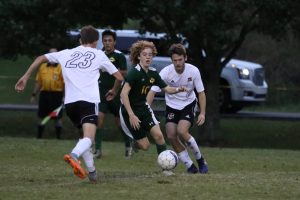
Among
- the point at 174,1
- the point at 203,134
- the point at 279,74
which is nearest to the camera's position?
the point at 174,1

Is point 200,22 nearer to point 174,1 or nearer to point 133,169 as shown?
point 174,1

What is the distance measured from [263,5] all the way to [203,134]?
442 centimetres

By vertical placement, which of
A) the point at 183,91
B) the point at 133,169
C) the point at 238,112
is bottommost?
the point at 238,112

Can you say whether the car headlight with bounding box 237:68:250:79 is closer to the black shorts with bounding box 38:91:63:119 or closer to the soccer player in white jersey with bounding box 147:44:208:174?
the black shorts with bounding box 38:91:63:119

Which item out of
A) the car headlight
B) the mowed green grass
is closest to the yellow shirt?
the mowed green grass

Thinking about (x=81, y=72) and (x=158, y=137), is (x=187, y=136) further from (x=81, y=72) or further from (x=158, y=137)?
(x=81, y=72)

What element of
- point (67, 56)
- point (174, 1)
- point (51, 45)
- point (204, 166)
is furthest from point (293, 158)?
point (51, 45)

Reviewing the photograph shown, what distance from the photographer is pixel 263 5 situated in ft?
71.4

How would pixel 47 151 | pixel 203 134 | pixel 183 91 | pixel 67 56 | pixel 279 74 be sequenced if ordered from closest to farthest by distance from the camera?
pixel 67 56
pixel 183 91
pixel 47 151
pixel 203 134
pixel 279 74

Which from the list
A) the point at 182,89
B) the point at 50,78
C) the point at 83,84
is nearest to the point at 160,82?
the point at 182,89

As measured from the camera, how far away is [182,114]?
13117mm

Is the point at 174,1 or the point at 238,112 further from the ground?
the point at 174,1

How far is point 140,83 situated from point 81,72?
5.06 ft

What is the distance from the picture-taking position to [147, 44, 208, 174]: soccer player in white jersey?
12906 millimetres
